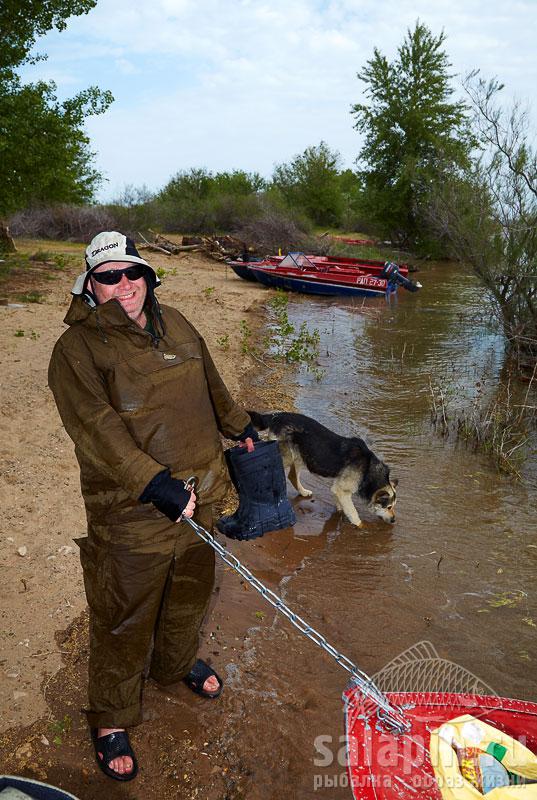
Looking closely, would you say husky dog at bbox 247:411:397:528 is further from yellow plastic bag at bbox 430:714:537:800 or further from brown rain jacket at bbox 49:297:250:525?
brown rain jacket at bbox 49:297:250:525

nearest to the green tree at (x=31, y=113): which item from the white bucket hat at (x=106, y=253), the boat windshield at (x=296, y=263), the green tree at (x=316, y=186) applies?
the boat windshield at (x=296, y=263)

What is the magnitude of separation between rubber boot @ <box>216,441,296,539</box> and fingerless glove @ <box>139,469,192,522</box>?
769 millimetres

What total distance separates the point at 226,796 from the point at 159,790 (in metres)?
0.35

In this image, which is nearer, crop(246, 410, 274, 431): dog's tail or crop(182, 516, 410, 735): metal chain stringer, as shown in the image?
crop(182, 516, 410, 735): metal chain stringer

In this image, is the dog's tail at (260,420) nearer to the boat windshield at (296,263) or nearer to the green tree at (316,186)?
Result: the boat windshield at (296,263)

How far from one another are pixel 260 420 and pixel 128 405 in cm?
362

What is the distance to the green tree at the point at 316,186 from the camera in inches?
1901

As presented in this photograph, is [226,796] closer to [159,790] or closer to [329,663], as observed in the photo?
[159,790]

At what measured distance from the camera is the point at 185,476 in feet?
10.3

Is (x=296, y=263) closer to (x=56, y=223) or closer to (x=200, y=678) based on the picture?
(x=56, y=223)

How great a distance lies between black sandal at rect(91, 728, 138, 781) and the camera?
3.18m

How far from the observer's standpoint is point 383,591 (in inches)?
207

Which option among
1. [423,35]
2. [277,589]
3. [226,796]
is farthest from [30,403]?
[423,35]

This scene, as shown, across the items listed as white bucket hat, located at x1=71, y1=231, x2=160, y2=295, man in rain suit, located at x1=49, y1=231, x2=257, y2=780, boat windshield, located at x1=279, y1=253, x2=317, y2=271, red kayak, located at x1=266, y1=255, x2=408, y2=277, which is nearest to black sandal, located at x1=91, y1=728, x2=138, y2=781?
man in rain suit, located at x1=49, y1=231, x2=257, y2=780
